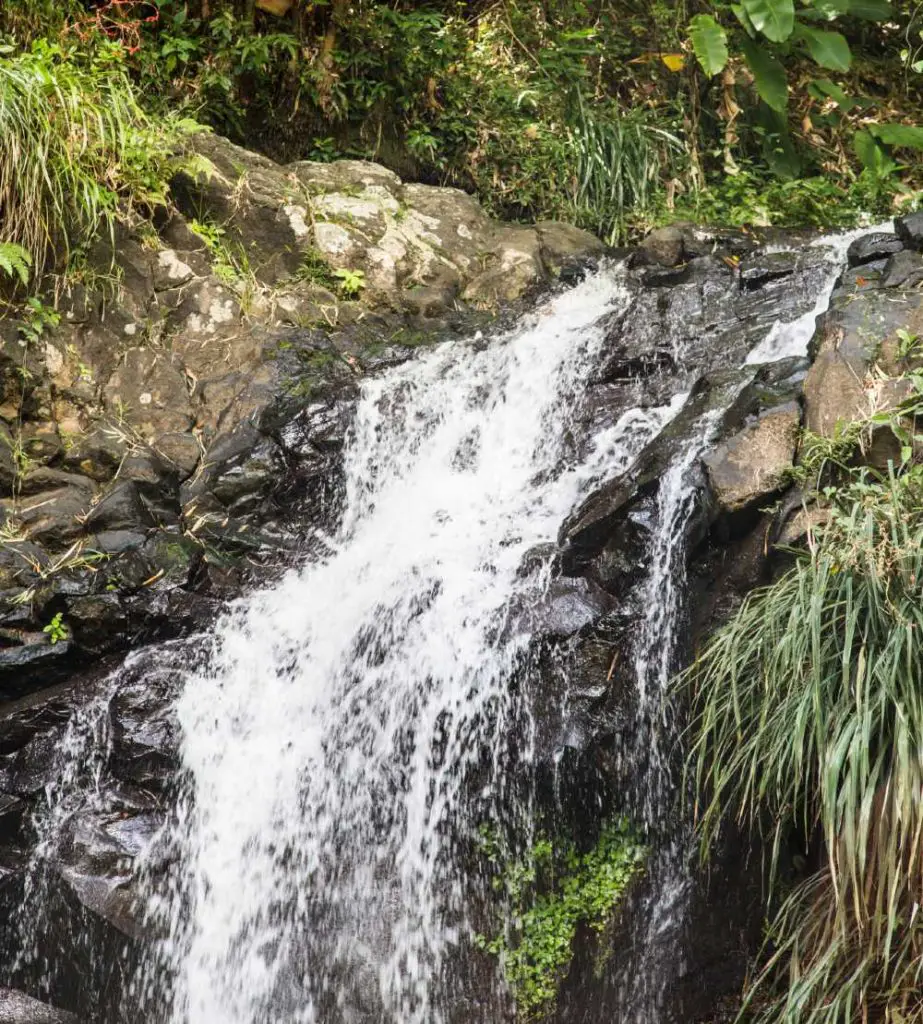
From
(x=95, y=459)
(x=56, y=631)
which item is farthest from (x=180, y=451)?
(x=56, y=631)

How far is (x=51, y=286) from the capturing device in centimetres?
612

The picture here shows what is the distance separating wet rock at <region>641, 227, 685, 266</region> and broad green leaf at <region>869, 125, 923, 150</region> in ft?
6.22

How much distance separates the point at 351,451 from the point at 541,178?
3516 millimetres

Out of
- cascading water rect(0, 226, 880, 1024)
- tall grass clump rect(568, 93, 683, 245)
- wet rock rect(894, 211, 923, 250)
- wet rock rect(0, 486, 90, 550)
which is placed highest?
tall grass clump rect(568, 93, 683, 245)

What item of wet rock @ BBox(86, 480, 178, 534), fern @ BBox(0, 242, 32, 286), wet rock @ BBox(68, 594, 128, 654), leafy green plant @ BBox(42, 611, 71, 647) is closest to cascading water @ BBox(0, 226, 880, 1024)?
wet rock @ BBox(68, 594, 128, 654)

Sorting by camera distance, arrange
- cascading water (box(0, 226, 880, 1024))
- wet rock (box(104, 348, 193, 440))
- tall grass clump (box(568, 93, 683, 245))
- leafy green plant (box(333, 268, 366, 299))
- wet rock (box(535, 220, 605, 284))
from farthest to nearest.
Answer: tall grass clump (box(568, 93, 683, 245)) < wet rock (box(535, 220, 605, 284)) < leafy green plant (box(333, 268, 366, 299)) < wet rock (box(104, 348, 193, 440)) < cascading water (box(0, 226, 880, 1024))

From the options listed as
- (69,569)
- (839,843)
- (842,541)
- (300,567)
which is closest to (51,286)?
(69,569)

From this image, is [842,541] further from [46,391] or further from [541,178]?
[541,178]

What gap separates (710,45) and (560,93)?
143 cm

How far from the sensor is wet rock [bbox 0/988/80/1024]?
11.8 feet

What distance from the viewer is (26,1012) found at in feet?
12.0

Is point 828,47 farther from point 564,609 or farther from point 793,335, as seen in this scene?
point 564,609

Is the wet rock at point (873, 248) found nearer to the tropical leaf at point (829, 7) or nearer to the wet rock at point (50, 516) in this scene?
the tropical leaf at point (829, 7)

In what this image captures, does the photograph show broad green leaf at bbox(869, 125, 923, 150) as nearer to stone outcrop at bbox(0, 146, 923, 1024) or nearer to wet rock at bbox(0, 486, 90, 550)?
stone outcrop at bbox(0, 146, 923, 1024)
